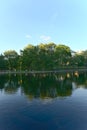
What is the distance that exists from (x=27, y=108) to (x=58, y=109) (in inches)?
107

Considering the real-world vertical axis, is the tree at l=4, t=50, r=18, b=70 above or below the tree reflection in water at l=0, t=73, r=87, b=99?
above

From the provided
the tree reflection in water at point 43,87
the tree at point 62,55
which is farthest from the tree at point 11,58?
the tree reflection in water at point 43,87

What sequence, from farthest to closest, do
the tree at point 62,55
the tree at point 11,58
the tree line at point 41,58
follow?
the tree at point 62,55 < the tree at point 11,58 < the tree line at point 41,58

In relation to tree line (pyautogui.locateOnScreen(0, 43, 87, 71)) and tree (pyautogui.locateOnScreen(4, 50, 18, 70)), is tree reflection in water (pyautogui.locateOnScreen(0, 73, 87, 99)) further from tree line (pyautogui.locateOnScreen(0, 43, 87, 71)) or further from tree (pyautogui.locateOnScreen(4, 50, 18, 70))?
tree (pyautogui.locateOnScreen(4, 50, 18, 70))

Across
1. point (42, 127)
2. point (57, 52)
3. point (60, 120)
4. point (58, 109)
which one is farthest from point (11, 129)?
point (57, 52)

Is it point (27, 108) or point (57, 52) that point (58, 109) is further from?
point (57, 52)

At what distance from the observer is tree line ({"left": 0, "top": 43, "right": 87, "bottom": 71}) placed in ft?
313

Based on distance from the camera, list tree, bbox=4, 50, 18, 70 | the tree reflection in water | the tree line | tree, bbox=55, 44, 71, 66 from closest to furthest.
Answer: the tree reflection in water, the tree line, tree, bbox=4, 50, 18, 70, tree, bbox=55, 44, 71, 66

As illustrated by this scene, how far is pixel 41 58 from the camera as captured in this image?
94.4 m

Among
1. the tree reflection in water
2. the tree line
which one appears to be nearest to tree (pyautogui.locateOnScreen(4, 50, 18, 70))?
the tree line

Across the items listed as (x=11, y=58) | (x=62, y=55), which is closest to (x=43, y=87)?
(x=11, y=58)

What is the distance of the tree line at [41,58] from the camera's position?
95312 mm

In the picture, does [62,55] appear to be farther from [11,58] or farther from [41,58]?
[11,58]

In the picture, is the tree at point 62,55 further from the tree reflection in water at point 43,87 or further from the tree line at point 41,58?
the tree reflection in water at point 43,87
